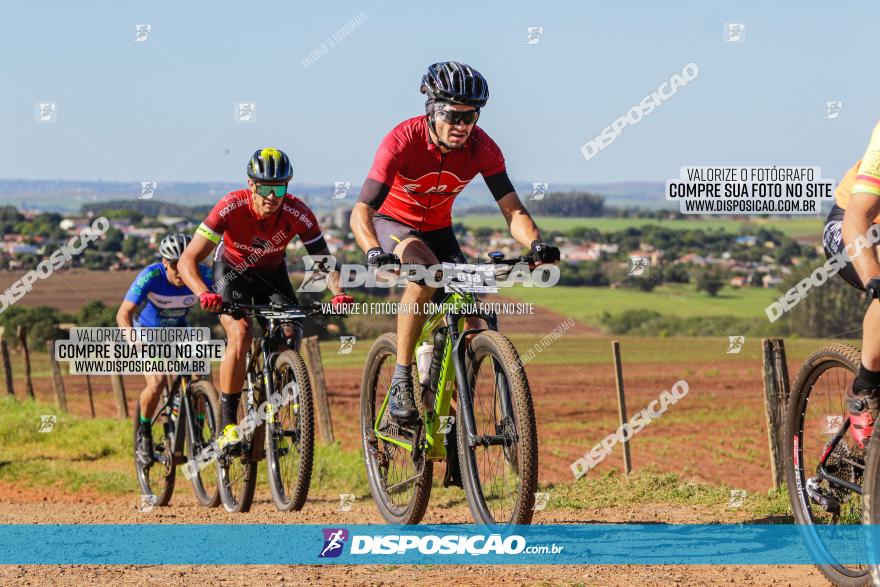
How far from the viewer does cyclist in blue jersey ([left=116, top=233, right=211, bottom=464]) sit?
1142 cm

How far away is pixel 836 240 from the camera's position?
6004mm

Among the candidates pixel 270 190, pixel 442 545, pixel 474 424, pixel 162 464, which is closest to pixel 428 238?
pixel 474 424

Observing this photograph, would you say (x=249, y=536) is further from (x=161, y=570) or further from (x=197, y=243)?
(x=197, y=243)

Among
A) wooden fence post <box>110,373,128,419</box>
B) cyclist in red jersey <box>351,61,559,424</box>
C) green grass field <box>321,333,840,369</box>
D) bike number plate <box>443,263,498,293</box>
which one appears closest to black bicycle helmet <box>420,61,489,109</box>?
cyclist in red jersey <box>351,61,559,424</box>

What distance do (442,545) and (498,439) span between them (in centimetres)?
77

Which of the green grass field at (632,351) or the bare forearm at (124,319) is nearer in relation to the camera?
the bare forearm at (124,319)

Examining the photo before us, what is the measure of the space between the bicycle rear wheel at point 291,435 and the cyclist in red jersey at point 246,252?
1.00 ft

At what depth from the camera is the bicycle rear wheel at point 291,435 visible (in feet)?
29.5

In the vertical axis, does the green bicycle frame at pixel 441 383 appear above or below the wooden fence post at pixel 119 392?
above

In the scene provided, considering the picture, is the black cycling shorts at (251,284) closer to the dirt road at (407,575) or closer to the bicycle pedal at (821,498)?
the dirt road at (407,575)

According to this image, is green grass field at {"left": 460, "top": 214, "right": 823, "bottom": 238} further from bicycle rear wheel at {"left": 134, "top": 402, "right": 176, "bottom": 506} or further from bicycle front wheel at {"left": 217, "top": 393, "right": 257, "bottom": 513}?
bicycle front wheel at {"left": 217, "top": 393, "right": 257, "bottom": 513}

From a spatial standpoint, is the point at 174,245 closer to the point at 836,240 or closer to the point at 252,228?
the point at 252,228

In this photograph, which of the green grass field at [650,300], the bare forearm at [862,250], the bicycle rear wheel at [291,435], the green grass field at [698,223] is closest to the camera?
the bare forearm at [862,250]

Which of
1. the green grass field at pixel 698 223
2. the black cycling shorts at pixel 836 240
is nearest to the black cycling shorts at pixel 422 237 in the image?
the black cycling shorts at pixel 836 240
